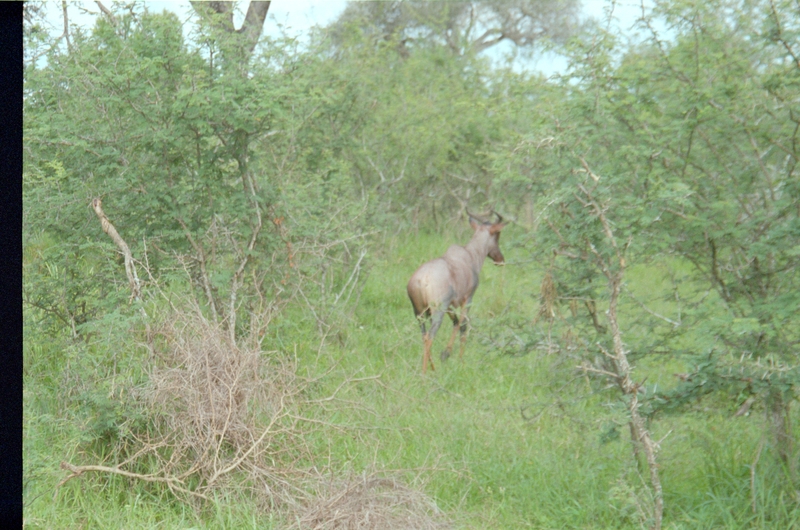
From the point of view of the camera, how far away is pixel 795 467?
203 inches

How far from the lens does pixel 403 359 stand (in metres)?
8.08

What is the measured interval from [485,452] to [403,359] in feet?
6.80

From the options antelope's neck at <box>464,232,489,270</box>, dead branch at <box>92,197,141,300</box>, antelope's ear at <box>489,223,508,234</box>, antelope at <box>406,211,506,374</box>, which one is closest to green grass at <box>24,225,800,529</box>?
antelope at <box>406,211,506,374</box>

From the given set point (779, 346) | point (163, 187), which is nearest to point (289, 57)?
point (163, 187)

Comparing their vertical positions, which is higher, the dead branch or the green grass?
the dead branch

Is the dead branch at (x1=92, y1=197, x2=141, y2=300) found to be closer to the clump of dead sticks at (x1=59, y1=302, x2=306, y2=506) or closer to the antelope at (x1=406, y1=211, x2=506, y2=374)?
the clump of dead sticks at (x1=59, y1=302, x2=306, y2=506)

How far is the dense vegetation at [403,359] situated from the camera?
4.97 meters

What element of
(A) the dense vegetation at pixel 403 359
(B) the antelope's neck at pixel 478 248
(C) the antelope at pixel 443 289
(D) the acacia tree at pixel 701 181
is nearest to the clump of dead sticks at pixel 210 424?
(A) the dense vegetation at pixel 403 359

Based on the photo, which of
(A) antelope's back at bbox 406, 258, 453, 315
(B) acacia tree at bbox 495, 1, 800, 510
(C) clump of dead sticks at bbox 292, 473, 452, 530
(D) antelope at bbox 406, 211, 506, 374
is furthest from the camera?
(A) antelope's back at bbox 406, 258, 453, 315

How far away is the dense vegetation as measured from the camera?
497 centimetres

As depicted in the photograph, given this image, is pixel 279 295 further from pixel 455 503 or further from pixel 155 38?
pixel 455 503

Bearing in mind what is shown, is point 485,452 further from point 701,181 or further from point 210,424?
point 701,181

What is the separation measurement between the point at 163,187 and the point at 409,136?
649cm

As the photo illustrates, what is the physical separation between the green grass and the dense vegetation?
24mm
